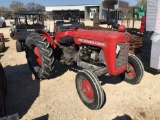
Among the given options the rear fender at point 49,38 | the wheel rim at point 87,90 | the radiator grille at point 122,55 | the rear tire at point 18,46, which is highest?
the rear fender at point 49,38

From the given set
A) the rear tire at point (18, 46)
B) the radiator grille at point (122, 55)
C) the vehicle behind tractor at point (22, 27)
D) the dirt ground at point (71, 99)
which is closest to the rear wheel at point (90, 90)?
the dirt ground at point (71, 99)

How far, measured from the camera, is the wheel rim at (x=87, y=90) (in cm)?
351

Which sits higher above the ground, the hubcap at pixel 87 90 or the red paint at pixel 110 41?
the red paint at pixel 110 41

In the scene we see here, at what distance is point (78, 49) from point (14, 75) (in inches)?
80.9

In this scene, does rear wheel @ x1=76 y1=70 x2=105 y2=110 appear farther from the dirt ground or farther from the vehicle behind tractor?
the vehicle behind tractor

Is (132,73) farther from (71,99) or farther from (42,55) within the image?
(42,55)

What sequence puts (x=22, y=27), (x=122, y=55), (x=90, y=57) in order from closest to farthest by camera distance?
(x=122, y=55), (x=90, y=57), (x=22, y=27)

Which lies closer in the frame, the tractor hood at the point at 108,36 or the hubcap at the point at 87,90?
the tractor hood at the point at 108,36

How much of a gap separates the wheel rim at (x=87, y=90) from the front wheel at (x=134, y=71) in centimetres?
124

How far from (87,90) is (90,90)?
66mm

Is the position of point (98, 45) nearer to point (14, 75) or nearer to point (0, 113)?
point (0, 113)

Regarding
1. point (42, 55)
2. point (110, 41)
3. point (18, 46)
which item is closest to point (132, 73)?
point (110, 41)

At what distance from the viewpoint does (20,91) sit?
13.9 ft

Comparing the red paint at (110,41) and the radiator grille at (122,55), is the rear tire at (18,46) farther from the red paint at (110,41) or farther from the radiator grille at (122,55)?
the radiator grille at (122,55)
